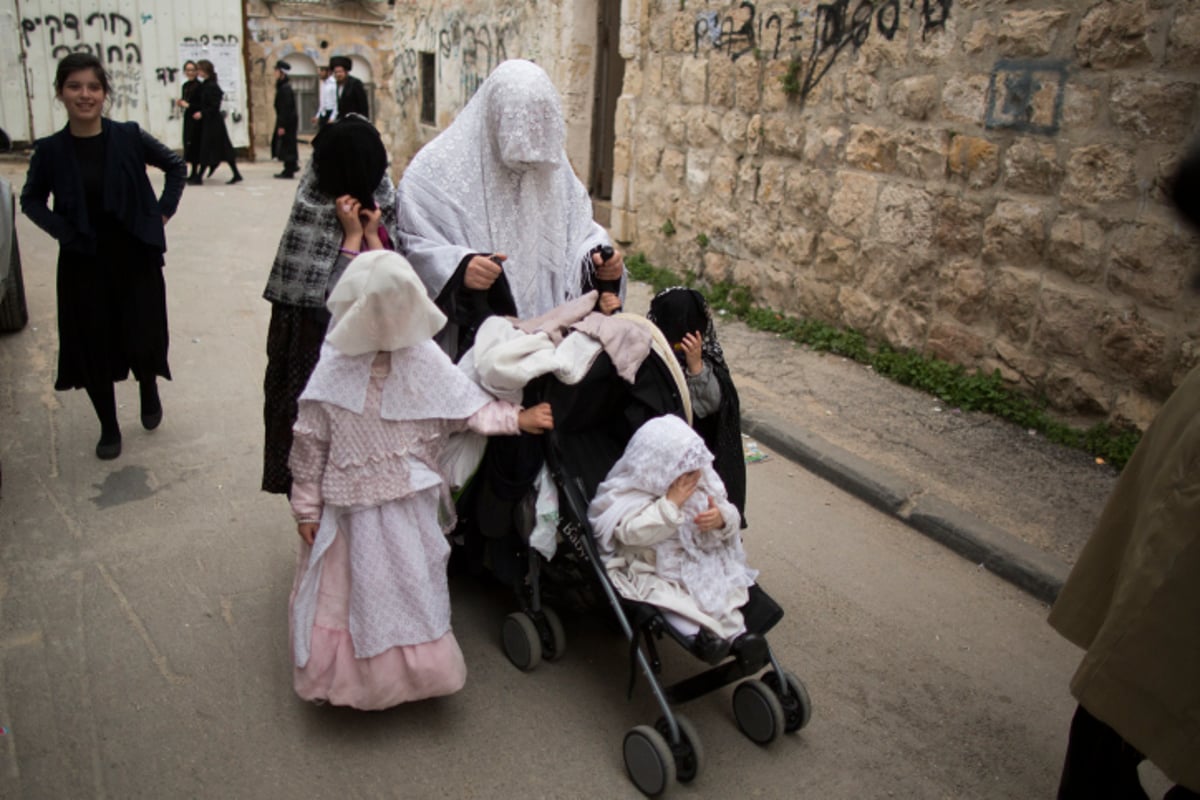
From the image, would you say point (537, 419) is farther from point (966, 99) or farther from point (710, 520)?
point (966, 99)

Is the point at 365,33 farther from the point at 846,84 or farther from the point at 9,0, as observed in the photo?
the point at 846,84

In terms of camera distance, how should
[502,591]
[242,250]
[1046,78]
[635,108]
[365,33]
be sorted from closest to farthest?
1. [502,591]
2. [1046,78]
3. [635,108]
4. [242,250]
5. [365,33]

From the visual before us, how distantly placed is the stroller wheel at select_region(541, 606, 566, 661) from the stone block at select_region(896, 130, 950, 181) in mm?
3944

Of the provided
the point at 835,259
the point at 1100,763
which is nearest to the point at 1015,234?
the point at 835,259

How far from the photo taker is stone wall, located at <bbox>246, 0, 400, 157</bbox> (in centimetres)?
2181

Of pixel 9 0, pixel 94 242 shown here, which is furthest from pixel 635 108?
pixel 9 0

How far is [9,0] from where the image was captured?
→ 14.5 m

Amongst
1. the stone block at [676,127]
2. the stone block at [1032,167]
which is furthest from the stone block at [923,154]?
the stone block at [676,127]

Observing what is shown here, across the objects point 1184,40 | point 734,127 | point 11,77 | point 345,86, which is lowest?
point 734,127


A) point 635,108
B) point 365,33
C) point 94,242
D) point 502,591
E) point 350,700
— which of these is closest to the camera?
point 350,700

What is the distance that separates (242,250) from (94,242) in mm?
5494

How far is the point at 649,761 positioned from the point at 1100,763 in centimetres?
115

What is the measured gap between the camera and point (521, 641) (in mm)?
3209

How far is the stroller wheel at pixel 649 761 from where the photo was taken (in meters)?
2.63
